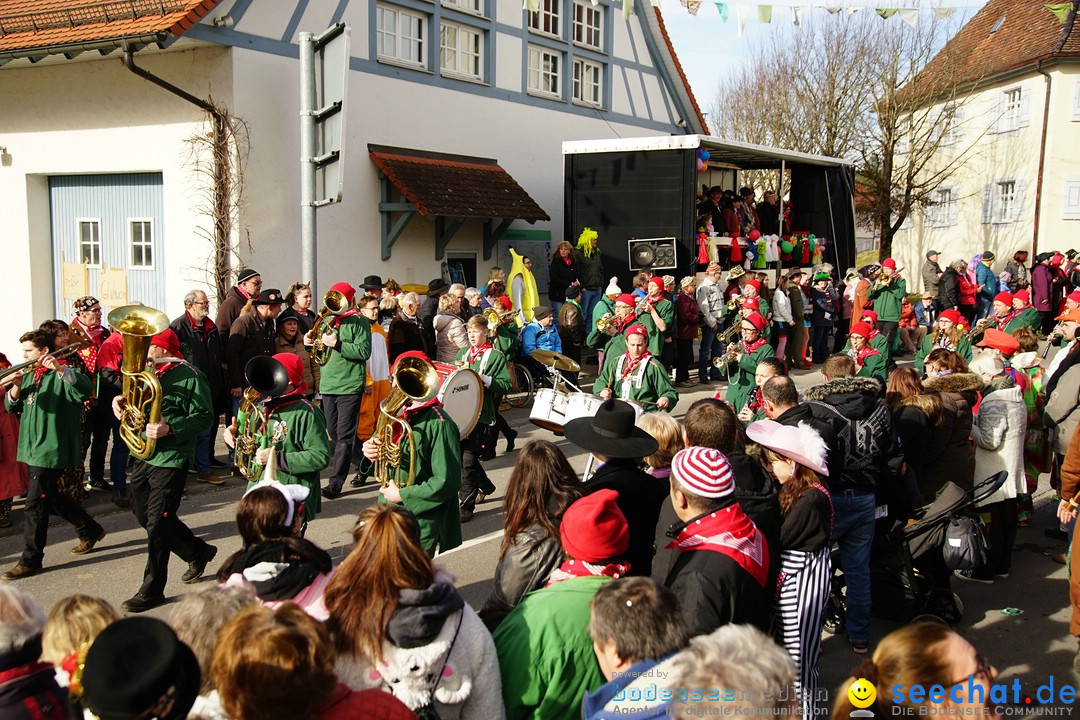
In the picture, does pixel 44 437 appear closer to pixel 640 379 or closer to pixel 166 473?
pixel 166 473

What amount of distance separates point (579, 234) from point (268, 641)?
14591 mm

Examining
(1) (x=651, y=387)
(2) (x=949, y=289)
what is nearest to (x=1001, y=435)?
(1) (x=651, y=387)

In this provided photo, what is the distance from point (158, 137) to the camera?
41.6ft

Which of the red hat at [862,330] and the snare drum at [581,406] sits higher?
the red hat at [862,330]

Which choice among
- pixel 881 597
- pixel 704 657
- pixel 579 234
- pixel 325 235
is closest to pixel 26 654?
pixel 704 657

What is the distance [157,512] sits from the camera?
5793mm

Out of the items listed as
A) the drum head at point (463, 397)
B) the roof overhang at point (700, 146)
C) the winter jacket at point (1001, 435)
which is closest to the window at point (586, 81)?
the roof overhang at point (700, 146)

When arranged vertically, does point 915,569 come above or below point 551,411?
below

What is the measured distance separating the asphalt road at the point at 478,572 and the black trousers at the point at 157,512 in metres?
0.22

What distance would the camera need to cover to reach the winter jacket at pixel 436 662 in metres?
2.84

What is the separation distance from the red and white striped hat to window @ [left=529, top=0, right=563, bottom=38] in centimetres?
1538

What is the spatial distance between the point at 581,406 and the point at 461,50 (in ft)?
35.2

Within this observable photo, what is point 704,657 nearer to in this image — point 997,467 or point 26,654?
point 26,654

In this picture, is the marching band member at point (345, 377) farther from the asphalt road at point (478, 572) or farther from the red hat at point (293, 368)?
the red hat at point (293, 368)
